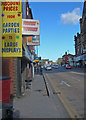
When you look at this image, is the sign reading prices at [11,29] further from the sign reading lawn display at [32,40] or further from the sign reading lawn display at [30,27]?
the sign reading lawn display at [32,40]

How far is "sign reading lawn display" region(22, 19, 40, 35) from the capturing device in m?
9.34

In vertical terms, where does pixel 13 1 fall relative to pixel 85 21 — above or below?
below

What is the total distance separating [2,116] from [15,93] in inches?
172

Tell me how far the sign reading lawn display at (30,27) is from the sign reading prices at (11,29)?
734mm

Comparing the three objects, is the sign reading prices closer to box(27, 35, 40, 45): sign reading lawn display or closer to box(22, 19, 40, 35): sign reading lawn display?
box(22, 19, 40, 35): sign reading lawn display

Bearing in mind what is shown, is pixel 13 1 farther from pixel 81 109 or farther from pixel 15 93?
pixel 81 109

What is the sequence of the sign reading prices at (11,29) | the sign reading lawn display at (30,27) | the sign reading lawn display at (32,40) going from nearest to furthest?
the sign reading prices at (11,29) → the sign reading lawn display at (30,27) → the sign reading lawn display at (32,40)

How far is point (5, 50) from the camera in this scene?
8359 mm

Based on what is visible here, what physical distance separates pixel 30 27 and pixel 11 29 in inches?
58.6

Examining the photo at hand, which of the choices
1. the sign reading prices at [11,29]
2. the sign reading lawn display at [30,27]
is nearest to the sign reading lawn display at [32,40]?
the sign reading lawn display at [30,27]

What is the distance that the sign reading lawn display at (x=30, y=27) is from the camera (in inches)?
368

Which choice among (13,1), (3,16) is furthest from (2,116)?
(13,1)

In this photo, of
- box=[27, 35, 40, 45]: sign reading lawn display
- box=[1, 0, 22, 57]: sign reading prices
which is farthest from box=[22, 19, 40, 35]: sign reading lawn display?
box=[27, 35, 40, 45]: sign reading lawn display

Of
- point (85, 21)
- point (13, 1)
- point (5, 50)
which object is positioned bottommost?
point (5, 50)
